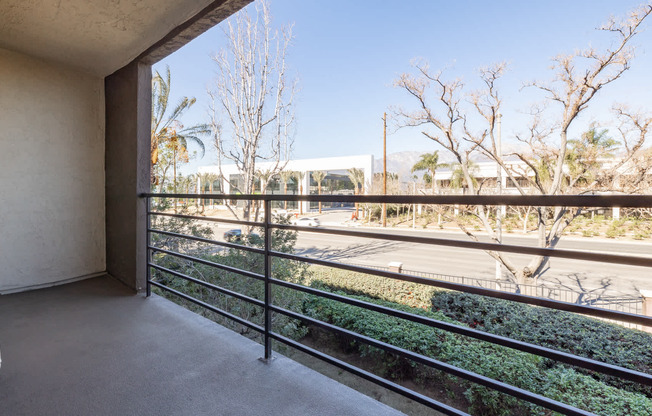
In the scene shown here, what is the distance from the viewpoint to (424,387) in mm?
3918

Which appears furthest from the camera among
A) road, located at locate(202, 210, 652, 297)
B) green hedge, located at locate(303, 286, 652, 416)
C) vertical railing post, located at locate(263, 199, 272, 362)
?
road, located at locate(202, 210, 652, 297)

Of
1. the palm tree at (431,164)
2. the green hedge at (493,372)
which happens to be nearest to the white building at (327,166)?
the palm tree at (431,164)

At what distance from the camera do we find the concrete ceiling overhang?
2.08 metres

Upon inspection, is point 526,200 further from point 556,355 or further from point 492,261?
point 492,261

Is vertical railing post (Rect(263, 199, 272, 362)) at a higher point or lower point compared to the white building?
lower

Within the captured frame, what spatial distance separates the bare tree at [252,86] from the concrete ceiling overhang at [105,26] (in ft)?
25.6

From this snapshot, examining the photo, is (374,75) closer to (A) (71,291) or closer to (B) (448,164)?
(B) (448,164)

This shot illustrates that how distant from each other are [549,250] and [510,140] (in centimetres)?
1063

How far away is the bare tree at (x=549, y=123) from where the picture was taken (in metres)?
8.27

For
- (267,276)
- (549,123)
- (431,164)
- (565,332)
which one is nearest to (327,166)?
(431,164)

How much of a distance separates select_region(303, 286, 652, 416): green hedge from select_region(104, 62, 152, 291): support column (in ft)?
10.1

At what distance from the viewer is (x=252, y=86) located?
10711 millimetres

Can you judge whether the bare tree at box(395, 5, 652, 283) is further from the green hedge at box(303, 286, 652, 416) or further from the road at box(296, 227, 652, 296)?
the green hedge at box(303, 286, 652, 416)

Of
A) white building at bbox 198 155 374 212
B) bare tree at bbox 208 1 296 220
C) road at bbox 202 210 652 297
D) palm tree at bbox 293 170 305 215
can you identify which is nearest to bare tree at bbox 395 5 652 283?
road at bbox 202 210 652 297
